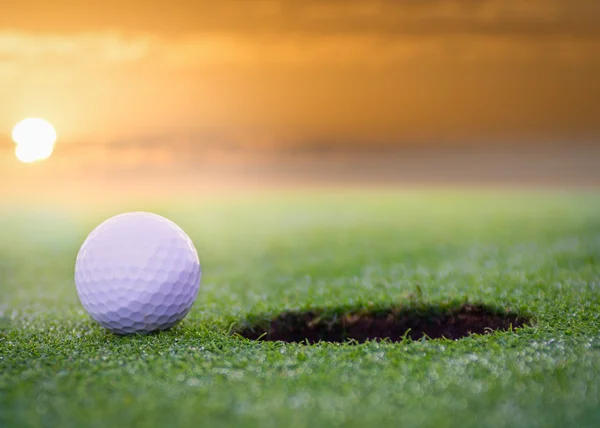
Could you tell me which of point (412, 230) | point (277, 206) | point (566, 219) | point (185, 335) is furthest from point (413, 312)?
point (277, 206)

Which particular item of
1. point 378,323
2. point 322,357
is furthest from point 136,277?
point 378,323

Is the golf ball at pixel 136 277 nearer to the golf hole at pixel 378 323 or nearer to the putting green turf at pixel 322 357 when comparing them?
the putting green turf at pixel 322 357

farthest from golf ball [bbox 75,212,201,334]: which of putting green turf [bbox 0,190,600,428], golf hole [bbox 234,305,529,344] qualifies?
golf hole [bbox 234,305,529,344]

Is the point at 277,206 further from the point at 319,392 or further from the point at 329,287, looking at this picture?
the point at 319,392

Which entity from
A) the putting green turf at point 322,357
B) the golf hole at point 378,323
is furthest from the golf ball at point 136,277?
the golf hole at point 378,323

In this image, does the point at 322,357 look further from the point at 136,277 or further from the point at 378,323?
the point at 136,277

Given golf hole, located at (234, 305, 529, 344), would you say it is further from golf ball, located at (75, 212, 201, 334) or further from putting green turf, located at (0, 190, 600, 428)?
golf ball, located at (75, 212, 201, 334)
